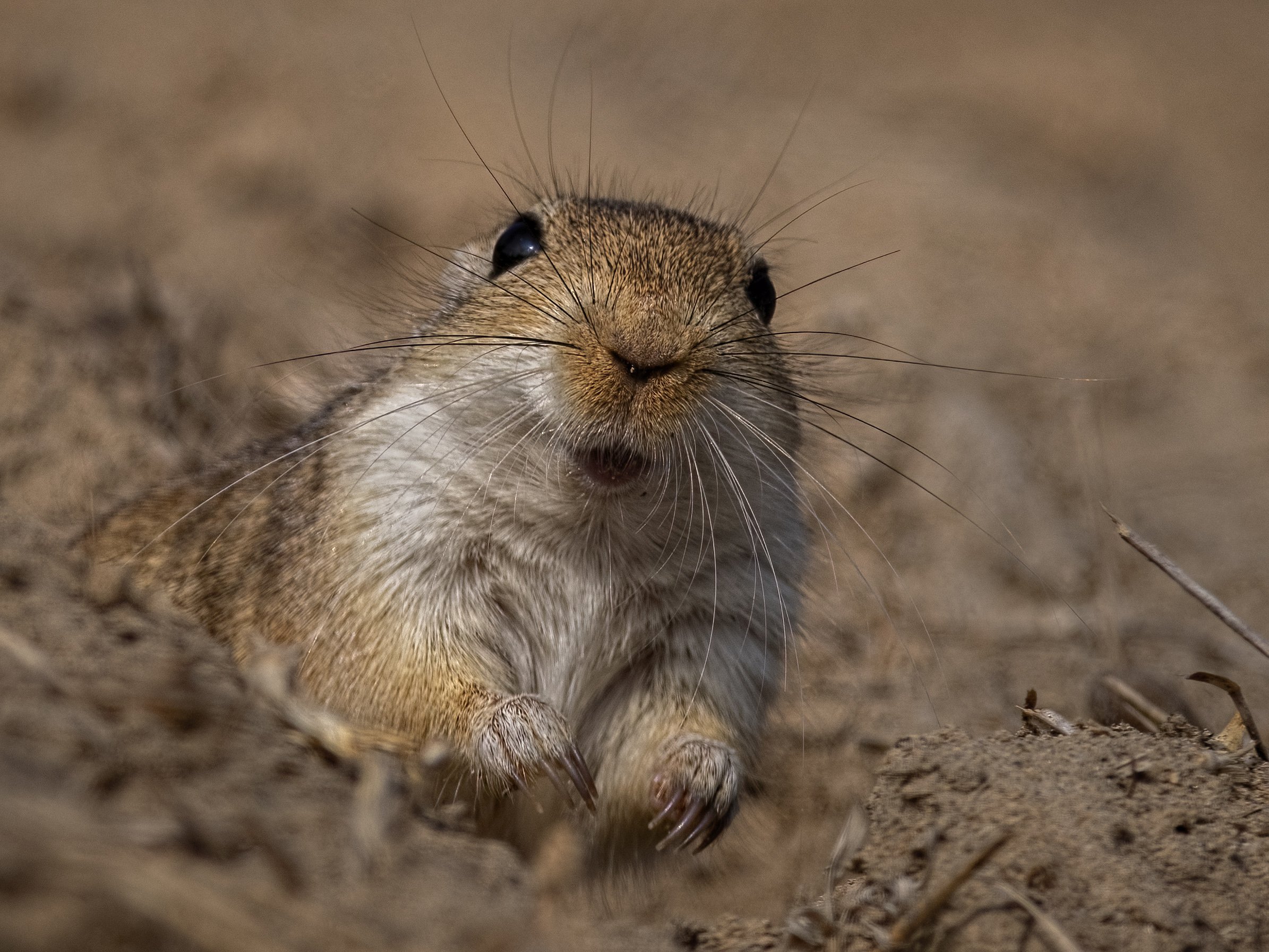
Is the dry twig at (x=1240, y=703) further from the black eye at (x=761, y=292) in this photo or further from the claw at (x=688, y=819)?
the black eye at (x=761, y=292)

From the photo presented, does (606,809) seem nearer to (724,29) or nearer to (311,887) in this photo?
(311,887)

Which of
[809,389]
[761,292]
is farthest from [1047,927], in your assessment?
[761,292]

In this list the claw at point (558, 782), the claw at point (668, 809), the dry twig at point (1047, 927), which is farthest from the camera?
the claw at point (668, 809)

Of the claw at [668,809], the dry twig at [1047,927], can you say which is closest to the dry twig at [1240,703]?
the dry twig at [1047,927]

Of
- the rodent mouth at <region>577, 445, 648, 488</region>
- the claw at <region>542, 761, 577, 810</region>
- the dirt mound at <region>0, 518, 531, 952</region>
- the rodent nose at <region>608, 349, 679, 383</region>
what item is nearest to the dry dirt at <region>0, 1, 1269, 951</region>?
the dirt mound at <region>0, 518, 531, 952</region>

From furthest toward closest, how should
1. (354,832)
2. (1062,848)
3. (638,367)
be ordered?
(638,367), (1062,848), (354,832)

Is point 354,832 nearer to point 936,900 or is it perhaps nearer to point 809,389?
point 936,900

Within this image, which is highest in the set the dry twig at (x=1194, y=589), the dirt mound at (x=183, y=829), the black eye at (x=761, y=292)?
the black eye at (x=761, y=292)
